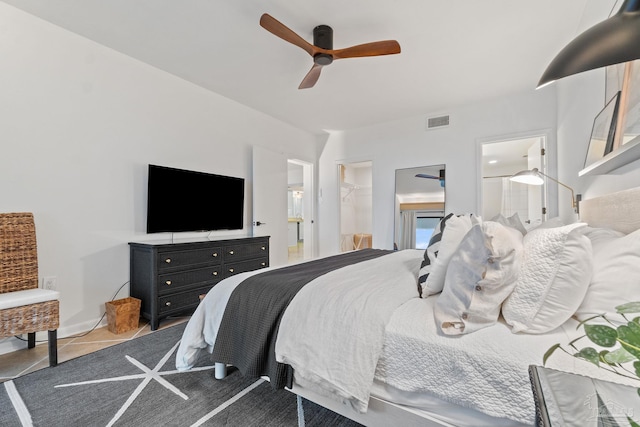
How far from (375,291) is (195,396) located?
122 centimetres

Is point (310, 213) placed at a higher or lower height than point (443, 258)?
higher

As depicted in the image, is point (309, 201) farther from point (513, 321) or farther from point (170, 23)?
point (513, 321)

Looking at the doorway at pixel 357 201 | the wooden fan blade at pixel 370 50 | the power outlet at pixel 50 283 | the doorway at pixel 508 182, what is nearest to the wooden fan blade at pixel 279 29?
the wooden fan blade at pixel 370 50

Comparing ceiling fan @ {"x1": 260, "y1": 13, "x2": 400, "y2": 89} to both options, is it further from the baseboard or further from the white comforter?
the baseboard

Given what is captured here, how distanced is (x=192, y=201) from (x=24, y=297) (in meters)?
1.68

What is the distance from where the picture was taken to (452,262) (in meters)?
1.20

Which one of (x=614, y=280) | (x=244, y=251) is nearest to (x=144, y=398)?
(x=244, y=251)

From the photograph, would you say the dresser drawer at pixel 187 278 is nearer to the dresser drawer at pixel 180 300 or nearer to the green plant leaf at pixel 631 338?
the dresser drawer at pixel 180 300

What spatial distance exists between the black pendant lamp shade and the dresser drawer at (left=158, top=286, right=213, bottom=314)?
3150 mm

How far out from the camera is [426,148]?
457cm

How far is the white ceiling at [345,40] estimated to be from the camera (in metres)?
2.26

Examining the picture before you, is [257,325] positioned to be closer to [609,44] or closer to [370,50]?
[609,44]

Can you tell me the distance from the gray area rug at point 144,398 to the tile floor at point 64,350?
0.17 meters

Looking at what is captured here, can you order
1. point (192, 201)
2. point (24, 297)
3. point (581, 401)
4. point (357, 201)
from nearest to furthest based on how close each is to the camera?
point (581, 401)
point (24, 297)
point (192, 201)
point (357, 201)
